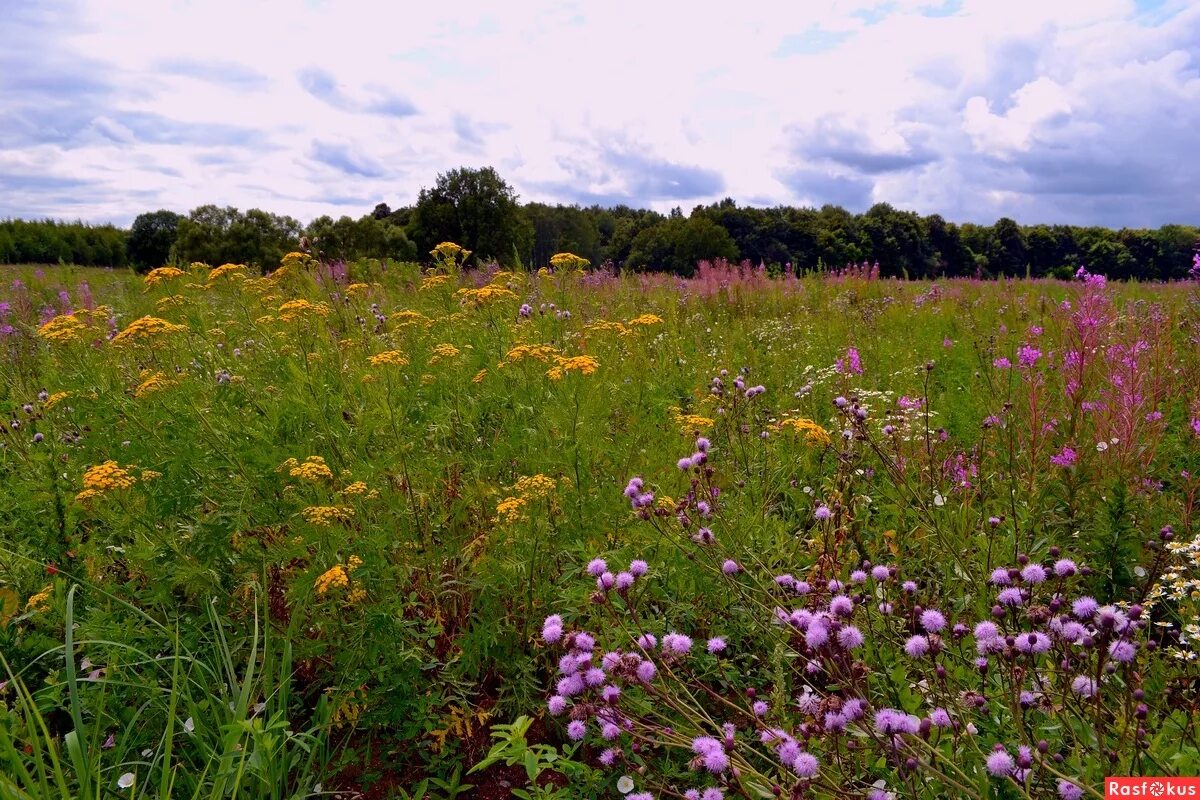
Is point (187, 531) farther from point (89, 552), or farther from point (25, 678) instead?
point (25, 678)

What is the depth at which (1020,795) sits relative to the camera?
1.34m

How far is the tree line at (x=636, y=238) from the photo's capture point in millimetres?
20688

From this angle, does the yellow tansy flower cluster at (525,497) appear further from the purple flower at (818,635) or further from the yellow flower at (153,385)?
the yellow flower at (153,385)

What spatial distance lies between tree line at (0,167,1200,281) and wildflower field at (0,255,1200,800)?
15.0 metres

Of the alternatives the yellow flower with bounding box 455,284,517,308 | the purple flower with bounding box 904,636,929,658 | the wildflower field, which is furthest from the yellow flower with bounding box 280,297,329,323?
the purple flower with bounding box 904,636,929,658

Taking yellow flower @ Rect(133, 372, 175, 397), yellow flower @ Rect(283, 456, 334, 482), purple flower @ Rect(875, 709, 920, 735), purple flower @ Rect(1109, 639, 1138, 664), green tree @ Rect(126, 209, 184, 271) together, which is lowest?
purple flower @ Rect(875, 709, 920, 735)

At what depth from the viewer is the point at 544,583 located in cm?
255

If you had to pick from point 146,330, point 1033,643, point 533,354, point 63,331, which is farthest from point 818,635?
point 63,331

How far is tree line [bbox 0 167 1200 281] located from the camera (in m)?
20.7

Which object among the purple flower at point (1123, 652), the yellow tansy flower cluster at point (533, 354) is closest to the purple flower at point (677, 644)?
the purple flower at point (1123, 652)

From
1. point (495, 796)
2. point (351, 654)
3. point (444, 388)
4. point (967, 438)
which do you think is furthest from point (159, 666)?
point (967, 438)

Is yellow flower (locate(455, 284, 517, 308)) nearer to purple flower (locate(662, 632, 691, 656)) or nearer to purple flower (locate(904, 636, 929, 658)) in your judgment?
purple flower (locate(662, 632, 691, 656))

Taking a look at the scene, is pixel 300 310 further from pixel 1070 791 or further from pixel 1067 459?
pixel 1067 459

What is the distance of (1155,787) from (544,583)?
5.95 feet
